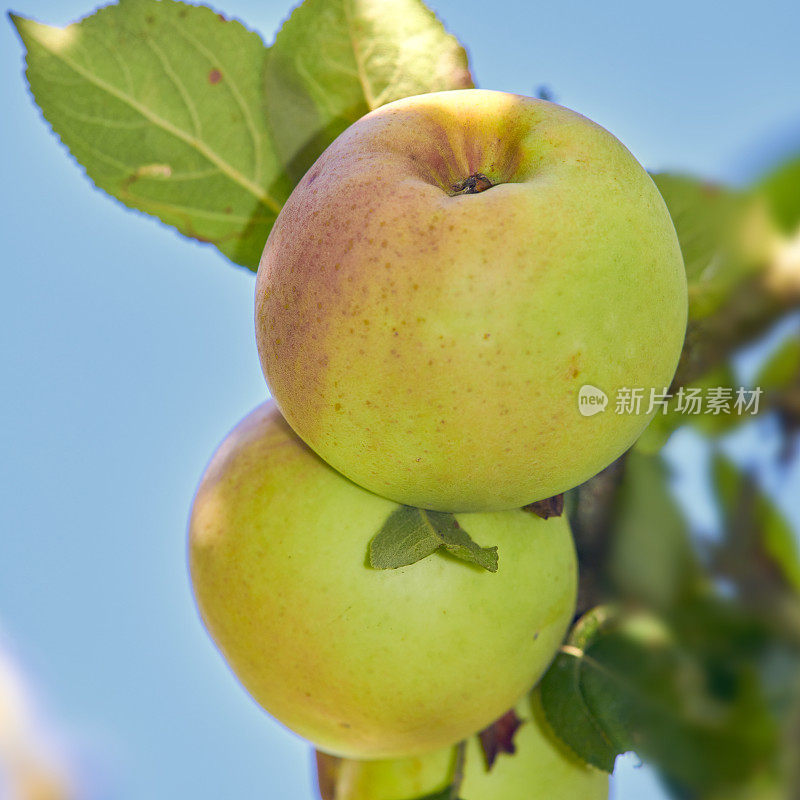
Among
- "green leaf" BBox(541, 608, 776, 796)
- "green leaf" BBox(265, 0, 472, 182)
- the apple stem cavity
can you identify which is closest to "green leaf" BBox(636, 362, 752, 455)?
"green leaf" BBox(541, 608, 776, 796)

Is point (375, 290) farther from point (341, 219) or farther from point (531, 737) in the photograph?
point (531, 737)

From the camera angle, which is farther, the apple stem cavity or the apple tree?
the apple stem cavity

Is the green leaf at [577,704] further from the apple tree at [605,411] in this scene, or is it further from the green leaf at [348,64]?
the green leaf at [348,64]

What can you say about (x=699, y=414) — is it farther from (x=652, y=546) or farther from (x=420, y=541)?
(x=420, y=541)

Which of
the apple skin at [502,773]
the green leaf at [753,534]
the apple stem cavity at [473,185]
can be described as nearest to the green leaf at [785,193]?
the green leaf at [753,534]

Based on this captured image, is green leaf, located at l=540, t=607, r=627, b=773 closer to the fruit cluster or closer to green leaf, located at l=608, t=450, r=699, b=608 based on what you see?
the fruit cluster

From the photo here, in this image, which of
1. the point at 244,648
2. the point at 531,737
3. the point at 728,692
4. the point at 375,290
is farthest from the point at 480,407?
the point at 531,737
